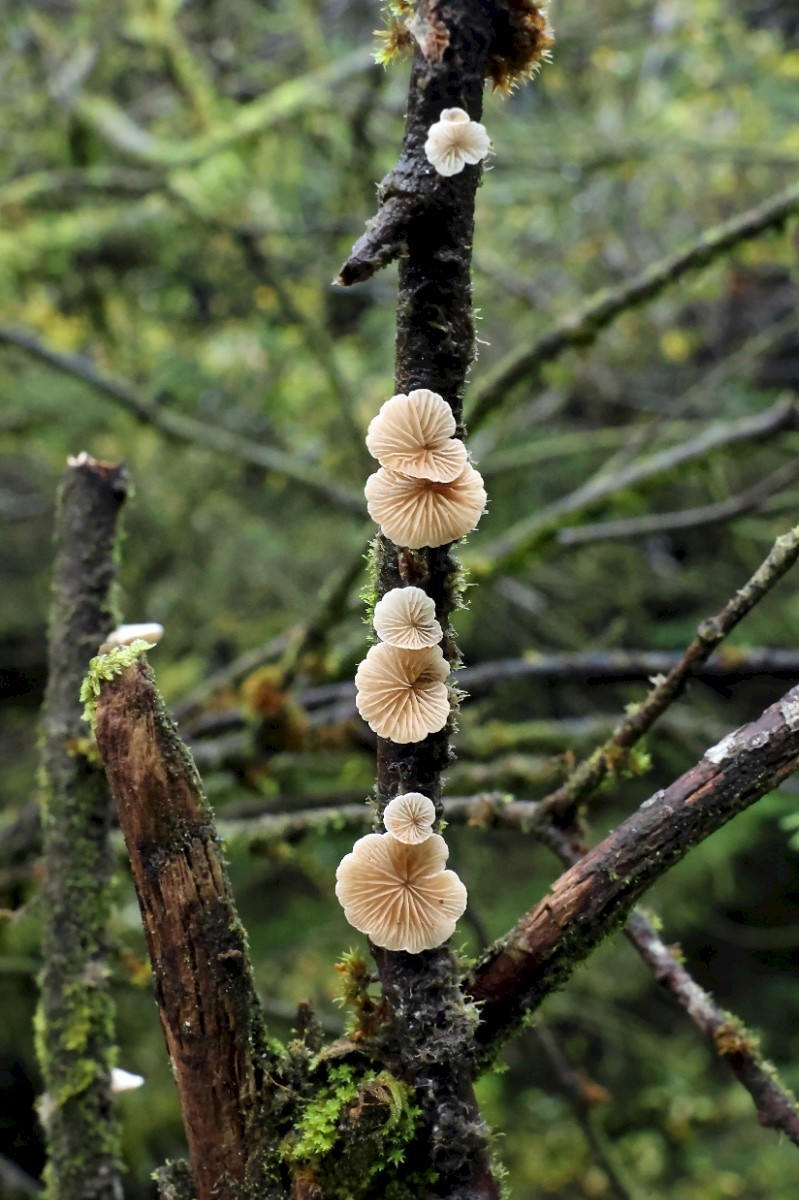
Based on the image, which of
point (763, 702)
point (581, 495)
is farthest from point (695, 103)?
point (581, 495)

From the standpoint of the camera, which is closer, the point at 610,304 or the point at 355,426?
the point at 610,304

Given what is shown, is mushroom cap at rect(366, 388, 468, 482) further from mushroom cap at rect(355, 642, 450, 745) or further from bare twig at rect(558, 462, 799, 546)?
bare twig at rect(558, 462, 799, 546)

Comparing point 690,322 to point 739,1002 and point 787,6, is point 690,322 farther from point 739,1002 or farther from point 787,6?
point 739,1002

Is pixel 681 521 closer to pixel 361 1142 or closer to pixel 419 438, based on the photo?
pixel 419 438

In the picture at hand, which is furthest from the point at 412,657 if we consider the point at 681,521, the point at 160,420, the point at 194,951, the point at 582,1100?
the point at 160,420

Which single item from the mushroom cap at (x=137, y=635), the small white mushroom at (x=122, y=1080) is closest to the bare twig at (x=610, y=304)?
the mushroom cap at (x=137, y=635)
